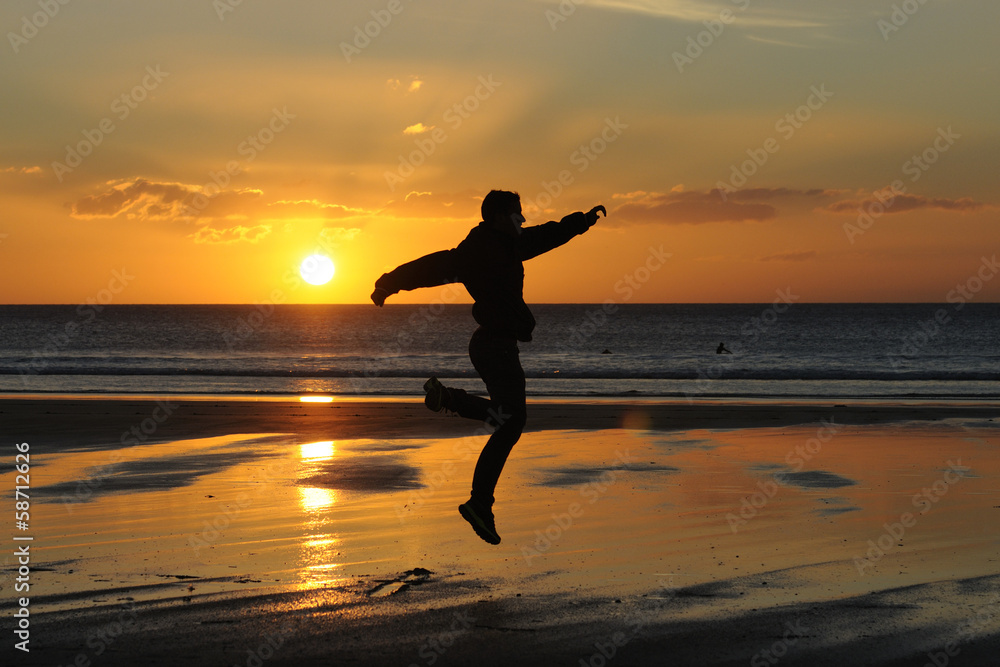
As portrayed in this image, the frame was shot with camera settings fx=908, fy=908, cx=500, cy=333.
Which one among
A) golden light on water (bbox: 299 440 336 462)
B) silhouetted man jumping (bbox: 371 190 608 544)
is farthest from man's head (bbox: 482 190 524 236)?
golden light on water (bbox: 299 440 336 462)

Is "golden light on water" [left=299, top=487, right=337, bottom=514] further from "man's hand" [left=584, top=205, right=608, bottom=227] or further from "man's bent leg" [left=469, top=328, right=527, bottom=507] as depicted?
"man's hand" [left=584, top=205, right=608, bottom=227]

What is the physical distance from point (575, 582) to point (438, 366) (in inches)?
1439

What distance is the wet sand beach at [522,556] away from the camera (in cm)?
423

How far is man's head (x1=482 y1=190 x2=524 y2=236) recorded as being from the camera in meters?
5.70

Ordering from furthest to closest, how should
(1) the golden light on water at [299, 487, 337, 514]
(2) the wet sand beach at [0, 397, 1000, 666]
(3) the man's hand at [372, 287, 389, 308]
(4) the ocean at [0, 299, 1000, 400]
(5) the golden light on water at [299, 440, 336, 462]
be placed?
(4) the ocean at [0, 299, 1000, 400], (5) the golden light on water at [299, 440, 336, 462], (1) the golden light on water at [299, 487, 337, 514], (3) the man's hand at [372, 287, 389, 308], (2) the wet sand beach at [0, 397, 1000, 666]

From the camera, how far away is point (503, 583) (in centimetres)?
531

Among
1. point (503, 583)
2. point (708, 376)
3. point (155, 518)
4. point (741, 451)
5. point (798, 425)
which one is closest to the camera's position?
point (503, 583)

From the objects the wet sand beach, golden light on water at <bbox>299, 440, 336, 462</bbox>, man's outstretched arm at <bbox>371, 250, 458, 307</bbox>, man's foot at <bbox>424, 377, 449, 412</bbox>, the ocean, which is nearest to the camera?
the wet sand beach

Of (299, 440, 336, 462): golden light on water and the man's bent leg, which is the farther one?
(299, 440, 336, 462): golden light on water

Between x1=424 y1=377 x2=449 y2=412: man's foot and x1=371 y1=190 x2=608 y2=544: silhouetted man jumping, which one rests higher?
x1=371 y1=190 x2=608 y2=544: silhouetted man jumping

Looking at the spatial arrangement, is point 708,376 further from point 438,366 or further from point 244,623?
point 244,623

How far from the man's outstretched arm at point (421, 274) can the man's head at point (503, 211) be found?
0.33m

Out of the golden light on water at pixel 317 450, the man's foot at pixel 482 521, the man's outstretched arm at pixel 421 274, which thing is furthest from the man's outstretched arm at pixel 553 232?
the golden light on water at pixel 317 450

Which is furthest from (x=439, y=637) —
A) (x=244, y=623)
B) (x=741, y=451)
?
(x=741, y=451)
